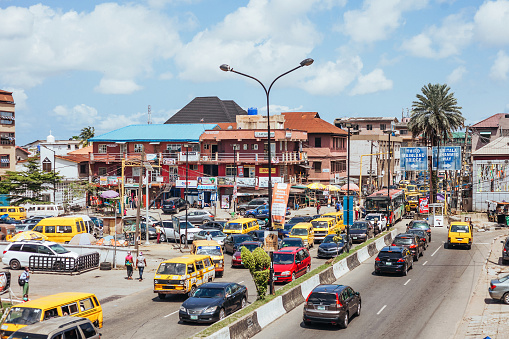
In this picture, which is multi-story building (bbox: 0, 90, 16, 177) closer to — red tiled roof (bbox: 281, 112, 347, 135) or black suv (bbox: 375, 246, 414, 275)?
red tiled roof (bbox: 281, 112, 347, 135)

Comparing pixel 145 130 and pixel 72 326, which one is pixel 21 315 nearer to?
pixel 72 326

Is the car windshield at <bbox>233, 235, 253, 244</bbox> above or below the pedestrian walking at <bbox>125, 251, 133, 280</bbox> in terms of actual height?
above

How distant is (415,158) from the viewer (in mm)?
66750

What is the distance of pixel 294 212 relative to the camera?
70375mm

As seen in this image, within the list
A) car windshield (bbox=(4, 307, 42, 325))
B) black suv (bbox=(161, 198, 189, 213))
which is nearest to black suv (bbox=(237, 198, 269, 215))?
black suv (bbox=(161, 198, 189, 213))

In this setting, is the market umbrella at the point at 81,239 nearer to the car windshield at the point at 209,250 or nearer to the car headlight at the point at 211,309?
the car windshield at the point at 209,250

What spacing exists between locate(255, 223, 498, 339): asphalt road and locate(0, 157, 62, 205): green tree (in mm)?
46070

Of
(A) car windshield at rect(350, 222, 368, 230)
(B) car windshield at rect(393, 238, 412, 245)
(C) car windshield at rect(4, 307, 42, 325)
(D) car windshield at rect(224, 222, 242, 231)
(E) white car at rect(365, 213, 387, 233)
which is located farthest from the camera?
(E) white car at rect(365, 213, 387, 233)

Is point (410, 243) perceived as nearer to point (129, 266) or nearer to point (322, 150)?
point (129, 266)

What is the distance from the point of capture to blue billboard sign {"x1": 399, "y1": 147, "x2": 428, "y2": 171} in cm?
6644

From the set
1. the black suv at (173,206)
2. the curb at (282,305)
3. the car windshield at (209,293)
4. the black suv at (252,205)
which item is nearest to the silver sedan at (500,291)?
the curb at (282,305)

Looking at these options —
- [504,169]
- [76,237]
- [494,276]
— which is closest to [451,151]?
[504,169]

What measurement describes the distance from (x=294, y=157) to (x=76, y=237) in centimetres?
4265

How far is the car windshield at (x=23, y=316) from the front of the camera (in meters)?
17.7
